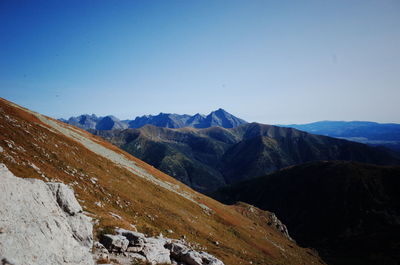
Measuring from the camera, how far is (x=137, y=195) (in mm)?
36938

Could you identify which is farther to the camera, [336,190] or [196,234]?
[336,190]

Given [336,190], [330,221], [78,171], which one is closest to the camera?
[78,171]

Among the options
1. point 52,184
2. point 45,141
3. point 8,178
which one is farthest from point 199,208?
point 8,178

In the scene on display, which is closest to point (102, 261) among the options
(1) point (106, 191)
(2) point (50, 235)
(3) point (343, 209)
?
(2) point (50, 235)

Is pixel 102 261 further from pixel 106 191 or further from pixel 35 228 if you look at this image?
pixel 106 191

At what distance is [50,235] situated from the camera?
1148cm

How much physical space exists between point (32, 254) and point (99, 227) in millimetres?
8215

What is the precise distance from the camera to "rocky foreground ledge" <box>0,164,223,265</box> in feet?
32.8

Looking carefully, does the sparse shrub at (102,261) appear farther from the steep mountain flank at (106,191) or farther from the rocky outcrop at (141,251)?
the steep mountain flank at (106,191)

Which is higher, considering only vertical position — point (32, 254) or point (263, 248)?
point (32, 254)

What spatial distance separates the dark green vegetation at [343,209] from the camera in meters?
113

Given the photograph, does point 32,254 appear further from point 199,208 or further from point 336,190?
point 336,190

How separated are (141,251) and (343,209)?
573ft

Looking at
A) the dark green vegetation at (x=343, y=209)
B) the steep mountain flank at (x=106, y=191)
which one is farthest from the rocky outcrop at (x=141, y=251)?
the dark green vegetation at (x=343, y=209)
